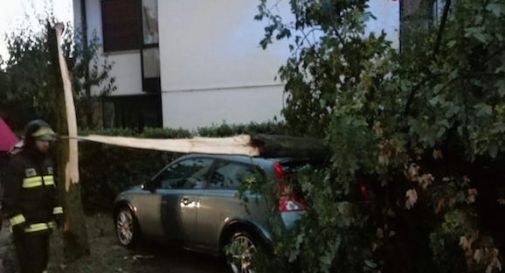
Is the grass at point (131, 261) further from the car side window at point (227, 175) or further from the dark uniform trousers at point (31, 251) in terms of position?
the dark uniform trousers at point (31, 251)

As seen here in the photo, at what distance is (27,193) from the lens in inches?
255

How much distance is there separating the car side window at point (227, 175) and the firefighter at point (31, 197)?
200 cm

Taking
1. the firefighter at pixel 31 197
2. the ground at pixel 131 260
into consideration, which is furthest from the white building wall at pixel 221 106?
the firefighter at pixel 31 197

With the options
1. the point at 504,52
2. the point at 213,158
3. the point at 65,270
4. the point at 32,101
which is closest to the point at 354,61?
the point at 504,52

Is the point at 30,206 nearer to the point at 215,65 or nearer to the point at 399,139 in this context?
the point at 399,139

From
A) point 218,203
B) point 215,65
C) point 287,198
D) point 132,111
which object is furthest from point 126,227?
point 132,111

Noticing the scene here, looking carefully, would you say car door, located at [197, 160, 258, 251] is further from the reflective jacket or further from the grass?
the reflective jacket

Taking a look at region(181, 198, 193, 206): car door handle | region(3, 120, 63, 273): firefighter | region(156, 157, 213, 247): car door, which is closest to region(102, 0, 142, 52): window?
region(156, 157, 213, 247): car door

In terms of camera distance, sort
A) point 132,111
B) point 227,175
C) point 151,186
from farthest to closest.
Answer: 1. point 132,111
2. point 151,186
3. point 227,175

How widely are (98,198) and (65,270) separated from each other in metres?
4.74

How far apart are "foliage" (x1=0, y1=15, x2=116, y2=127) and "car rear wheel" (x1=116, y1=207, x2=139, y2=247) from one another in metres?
7.55

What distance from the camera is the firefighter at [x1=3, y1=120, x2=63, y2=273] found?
21.1 feet

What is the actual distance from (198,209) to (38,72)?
10593 millimetres

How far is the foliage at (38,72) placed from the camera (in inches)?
669
